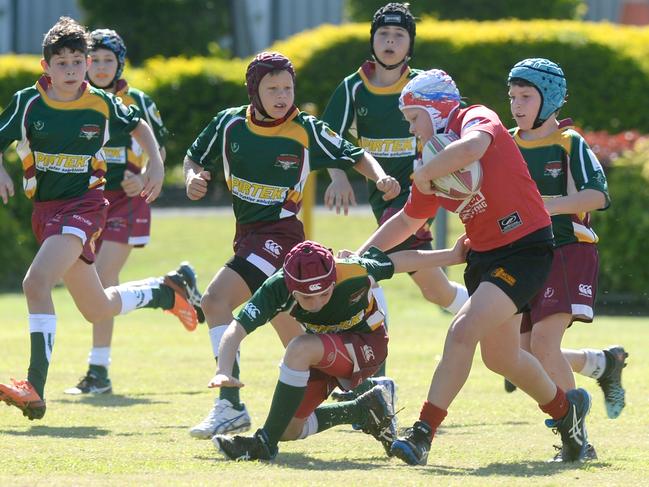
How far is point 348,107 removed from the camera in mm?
9055

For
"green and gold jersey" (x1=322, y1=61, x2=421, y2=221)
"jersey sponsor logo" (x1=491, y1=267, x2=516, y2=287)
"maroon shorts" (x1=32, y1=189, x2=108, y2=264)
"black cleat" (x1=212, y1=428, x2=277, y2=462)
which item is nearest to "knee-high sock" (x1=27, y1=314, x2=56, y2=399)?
"maroon shorts" (x1=32, y1=189, x2=108, y2=264)

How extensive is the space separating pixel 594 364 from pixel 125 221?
144 inches

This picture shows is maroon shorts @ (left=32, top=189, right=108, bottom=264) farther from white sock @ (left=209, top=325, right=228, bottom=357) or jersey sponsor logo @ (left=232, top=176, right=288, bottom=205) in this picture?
white sock @ (left=209, top=325, right=228, bottom=357)

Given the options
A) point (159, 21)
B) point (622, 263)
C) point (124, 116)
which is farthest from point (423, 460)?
point (159, 21)

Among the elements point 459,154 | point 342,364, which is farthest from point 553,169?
point 342,364

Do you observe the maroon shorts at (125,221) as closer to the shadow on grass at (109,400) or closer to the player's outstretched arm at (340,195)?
the shadow on grass at (109,400)

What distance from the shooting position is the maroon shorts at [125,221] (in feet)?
33.0

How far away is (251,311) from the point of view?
21.6 ft

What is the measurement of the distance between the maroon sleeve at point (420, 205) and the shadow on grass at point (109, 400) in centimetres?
275

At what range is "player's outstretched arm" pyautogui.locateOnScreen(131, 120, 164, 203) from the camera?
8430mm

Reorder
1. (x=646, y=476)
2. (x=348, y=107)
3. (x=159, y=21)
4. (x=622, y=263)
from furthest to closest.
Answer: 1. (x=159, y=21)
2. (x=622, y=263)
3. (x=348, y=107)
4. (x=646, y=476)

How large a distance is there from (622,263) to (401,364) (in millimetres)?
4879

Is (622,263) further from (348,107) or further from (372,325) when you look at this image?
(372,325)

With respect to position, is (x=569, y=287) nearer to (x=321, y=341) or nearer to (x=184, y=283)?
(x=321, y=341)
